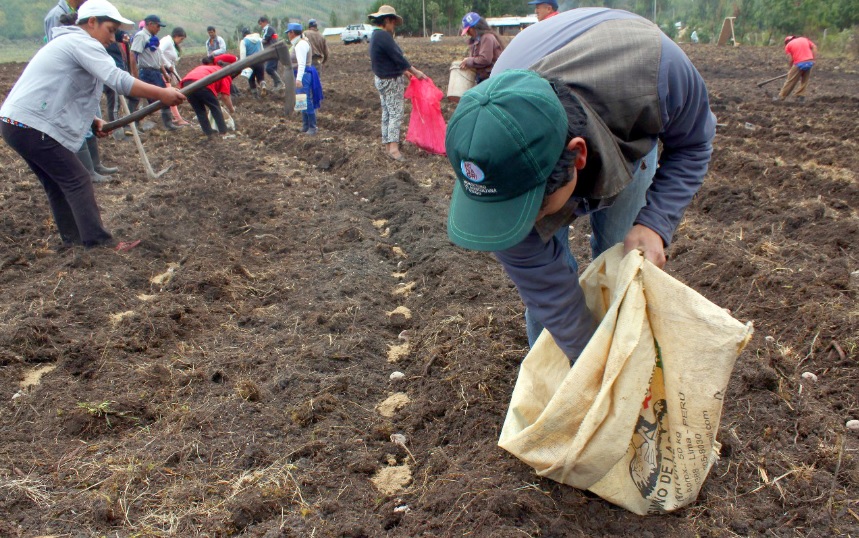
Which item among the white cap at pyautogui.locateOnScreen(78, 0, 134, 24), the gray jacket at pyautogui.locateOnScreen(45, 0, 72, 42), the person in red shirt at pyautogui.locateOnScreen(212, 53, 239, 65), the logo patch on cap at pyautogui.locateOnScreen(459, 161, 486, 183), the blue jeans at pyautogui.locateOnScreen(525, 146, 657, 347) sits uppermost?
the logo patch on cap at pyautogui.locateOnScreen(459, 161, 486, 183)

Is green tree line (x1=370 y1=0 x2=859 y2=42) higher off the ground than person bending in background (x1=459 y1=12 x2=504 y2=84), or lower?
lower

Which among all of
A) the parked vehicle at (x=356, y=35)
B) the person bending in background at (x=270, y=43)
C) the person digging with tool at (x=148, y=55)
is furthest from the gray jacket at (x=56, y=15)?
the parked vehicle at (x=356, y=35)

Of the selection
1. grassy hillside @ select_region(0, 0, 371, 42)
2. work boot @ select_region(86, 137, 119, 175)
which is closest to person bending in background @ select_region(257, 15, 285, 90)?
work boot @ select_region(86, 137, 119, 175)

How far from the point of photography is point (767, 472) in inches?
87.8

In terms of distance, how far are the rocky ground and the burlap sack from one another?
18 cm

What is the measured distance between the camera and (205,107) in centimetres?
908

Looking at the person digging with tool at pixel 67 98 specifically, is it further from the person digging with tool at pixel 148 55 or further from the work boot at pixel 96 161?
the person digging with tool at pixel 148 55

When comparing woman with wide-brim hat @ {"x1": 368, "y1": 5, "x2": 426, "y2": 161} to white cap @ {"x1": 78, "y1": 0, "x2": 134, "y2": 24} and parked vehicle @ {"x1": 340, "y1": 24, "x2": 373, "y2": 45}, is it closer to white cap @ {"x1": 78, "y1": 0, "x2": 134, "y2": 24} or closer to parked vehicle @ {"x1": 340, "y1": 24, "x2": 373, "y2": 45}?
white cap @ {"x1": 78, "y1": 0, "x2": 134, "y2": 24}

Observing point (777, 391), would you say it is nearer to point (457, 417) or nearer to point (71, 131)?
point (457, 417)

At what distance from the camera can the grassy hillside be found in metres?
34.2

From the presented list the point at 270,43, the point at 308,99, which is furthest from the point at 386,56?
the point at 270,43

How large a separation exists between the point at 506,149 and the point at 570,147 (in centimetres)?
18

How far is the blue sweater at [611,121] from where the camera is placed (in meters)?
1.60

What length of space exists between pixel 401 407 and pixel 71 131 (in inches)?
122
